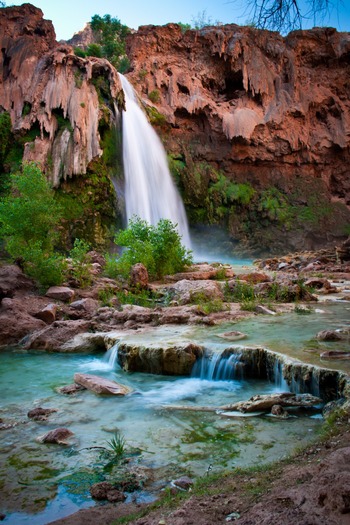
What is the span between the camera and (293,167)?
35.0 metres

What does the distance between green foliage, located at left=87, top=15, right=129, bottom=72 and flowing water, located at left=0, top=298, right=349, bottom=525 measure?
3398 cm

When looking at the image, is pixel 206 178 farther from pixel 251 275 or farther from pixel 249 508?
pixel 249 508

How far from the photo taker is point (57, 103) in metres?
22.4

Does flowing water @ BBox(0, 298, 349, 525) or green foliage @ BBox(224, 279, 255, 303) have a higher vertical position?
green foliage @ BBox(224, 279, 255, 303)

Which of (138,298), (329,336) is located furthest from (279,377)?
(138,298)

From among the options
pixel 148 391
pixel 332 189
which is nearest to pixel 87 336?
pixel 148 391

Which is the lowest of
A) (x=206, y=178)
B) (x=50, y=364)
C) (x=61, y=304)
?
(x=50, y=364)

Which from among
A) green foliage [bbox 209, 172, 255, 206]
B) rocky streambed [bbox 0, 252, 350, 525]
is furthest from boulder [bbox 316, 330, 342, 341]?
green foliage [bbox 209, 172, 255, 206]

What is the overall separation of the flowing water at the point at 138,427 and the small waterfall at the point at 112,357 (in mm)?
24

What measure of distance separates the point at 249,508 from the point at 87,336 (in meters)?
7.00

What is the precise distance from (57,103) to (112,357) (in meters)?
18.1

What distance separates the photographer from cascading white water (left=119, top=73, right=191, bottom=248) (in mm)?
25141

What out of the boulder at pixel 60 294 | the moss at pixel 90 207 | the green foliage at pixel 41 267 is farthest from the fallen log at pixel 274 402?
the moss at pixel 90 207

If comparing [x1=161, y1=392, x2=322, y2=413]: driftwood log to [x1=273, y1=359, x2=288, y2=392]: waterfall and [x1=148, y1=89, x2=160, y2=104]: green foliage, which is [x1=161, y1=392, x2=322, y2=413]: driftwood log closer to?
[x1=273, y1=359, x2=288, y2=392]: waterfall
